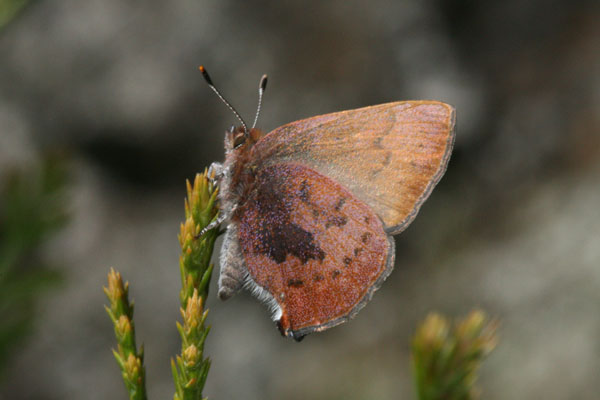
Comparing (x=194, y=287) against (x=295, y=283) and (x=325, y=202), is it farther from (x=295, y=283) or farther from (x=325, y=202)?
(x=325, y=202)

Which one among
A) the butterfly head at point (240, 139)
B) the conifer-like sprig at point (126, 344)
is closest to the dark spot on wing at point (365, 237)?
the butterfly head at point (240, 139)

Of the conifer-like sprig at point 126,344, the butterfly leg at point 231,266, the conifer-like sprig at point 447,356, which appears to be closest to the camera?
the conifer-like sprig at point 126,344

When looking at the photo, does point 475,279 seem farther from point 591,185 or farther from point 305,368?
point 305,368

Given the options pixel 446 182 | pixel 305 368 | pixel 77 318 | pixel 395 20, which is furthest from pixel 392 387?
pixel 395 20

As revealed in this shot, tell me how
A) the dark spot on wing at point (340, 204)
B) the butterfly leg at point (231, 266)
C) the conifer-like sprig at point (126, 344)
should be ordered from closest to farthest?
the conifer-like sprig at point (126, 344)
the butterfly leg at point (231, 266)
the dark spot on wing at point (340, 204)

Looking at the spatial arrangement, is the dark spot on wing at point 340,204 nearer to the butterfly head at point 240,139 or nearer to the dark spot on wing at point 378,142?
the dark spot on wing at point 378,142

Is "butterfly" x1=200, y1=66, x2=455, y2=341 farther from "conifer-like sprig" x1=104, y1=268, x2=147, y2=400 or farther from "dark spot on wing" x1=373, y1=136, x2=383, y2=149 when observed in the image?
"conifer-like sprig" x1=104, y1=268, x2=147, y2=400

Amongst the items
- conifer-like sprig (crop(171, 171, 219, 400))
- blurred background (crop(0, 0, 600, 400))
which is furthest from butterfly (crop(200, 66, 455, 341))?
blurred background (crop(0, 0, 600, 400))
